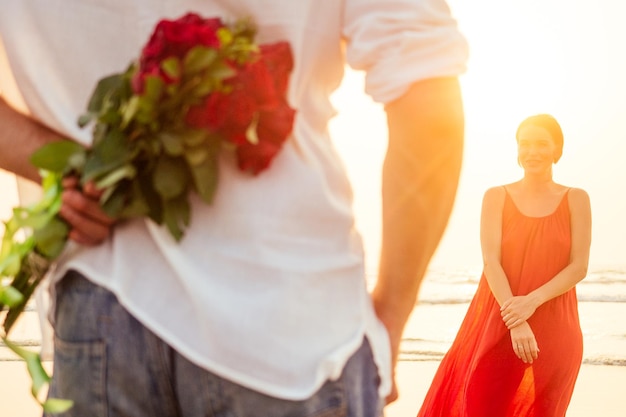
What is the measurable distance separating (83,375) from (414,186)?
0.52 m

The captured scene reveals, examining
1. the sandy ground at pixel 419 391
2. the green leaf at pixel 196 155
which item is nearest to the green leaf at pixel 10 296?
the green leaf at pixel 196 155

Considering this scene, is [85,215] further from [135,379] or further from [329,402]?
[329,402]

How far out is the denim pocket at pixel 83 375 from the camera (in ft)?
3.65

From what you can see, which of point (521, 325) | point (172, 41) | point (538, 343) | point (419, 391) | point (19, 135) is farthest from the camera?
point (419, 391)

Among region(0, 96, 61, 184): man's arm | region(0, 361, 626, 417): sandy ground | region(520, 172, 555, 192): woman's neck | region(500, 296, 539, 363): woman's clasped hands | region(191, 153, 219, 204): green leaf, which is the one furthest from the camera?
region(0, 361, 626, 417): sandy ground

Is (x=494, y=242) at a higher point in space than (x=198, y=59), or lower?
lower

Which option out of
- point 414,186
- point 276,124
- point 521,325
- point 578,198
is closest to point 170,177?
point 276,124

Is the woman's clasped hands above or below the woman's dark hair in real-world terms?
below

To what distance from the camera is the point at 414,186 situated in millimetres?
1281

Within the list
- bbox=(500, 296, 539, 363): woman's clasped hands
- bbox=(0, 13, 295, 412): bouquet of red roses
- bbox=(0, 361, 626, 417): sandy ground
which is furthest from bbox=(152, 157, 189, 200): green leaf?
bbox=(0, 361, 626, 417): sandy ground

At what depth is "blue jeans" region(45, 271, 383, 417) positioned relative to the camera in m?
1.10

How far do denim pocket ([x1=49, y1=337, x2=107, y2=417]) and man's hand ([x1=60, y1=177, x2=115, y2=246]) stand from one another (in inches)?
5.2

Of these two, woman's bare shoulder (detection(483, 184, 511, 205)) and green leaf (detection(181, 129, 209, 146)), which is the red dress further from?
green leaf (detection(181, 129, 209, 146))

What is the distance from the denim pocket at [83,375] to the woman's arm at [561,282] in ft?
10.5
